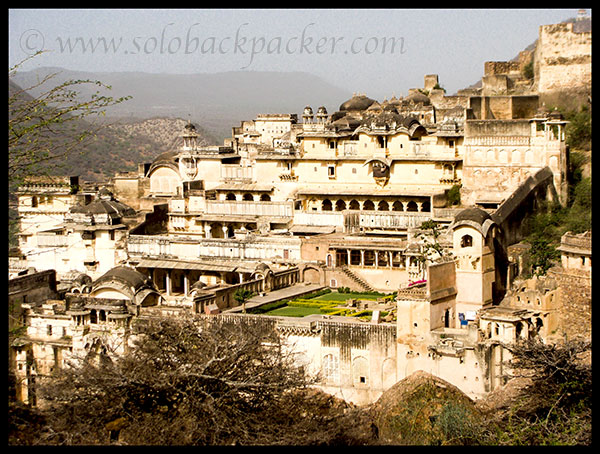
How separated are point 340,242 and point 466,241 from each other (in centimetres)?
853

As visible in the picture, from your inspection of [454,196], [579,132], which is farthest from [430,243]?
[579,132]

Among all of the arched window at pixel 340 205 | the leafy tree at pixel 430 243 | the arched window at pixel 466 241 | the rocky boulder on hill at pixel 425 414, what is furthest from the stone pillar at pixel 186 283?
the rocky boulder on hill at pixel 425 414

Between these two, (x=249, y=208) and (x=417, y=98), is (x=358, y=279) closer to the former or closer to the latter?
(x=249, y=208)

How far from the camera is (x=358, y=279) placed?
37.0 meters

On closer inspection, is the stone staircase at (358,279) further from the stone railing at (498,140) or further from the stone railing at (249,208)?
the stone railing at (498,140)

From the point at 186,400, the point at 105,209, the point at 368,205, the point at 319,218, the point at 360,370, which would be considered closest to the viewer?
the point at 186,400

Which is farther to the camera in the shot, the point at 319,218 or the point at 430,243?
the point at 319,218

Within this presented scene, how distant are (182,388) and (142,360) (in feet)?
4.59

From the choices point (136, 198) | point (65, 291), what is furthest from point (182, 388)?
point (136, 198)

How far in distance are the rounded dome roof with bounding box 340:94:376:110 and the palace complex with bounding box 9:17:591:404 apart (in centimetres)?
270
